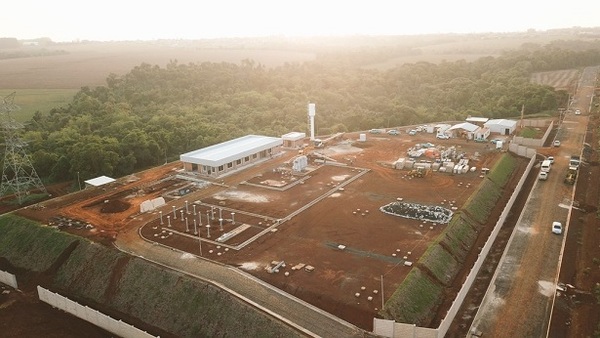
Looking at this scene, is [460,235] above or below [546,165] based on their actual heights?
below

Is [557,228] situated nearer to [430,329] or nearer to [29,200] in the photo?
[430,329]

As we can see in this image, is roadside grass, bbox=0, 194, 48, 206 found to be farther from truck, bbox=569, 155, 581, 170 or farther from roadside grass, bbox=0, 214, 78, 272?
truck, bbox=569, 155, 581, 170

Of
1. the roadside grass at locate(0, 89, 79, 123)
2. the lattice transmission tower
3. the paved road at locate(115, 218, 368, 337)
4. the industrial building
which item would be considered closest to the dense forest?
the lattice transmission tower

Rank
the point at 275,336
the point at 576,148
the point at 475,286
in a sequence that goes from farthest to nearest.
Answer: the point at 576,148, the point at 475,286, the point at 275,336

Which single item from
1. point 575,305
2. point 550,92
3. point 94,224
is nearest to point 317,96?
point 550,92

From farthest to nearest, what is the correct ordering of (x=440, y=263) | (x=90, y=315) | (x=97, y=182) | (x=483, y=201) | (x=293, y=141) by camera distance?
(x=293, y=141)
(x=97, y=182)
(x=483, y=201)
(x=440, y=263)
(x=90, y=315)

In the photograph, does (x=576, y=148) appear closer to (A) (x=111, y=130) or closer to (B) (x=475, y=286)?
(B) (x=475, y=286)

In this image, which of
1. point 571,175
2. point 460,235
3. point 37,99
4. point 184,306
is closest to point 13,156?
point 184,306
